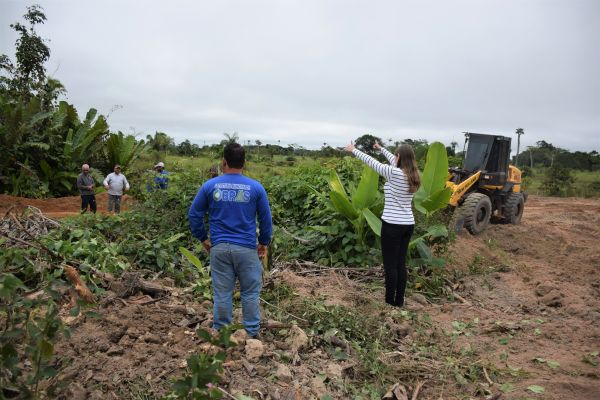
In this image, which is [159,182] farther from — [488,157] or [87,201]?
[488,157]

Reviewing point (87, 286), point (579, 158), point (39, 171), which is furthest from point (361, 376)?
point (579, 158)

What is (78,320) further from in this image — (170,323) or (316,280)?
(316,280)

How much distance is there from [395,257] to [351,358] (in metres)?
1.41

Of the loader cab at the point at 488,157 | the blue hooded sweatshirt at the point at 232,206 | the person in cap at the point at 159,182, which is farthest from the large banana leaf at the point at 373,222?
the loader cab at the point at 488,157

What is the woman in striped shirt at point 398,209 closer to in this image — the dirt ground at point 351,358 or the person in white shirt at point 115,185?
the dirt ground at point 351,358

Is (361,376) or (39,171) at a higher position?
(39,171)

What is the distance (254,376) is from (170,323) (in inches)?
40.4

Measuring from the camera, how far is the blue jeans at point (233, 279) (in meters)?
3.34

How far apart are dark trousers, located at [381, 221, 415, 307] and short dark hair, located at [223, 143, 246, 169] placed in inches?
69.2

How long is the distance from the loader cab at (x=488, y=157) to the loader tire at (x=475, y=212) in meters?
0.66

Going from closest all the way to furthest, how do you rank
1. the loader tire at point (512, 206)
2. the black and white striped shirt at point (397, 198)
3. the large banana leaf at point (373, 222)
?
the black and white striped shirt at point (397, 198), the large banana leaf at point (373, 222), the loader tire at point (512, 206)

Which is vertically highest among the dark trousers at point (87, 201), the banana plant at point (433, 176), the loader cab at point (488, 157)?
the loader cab at point (488, 157)

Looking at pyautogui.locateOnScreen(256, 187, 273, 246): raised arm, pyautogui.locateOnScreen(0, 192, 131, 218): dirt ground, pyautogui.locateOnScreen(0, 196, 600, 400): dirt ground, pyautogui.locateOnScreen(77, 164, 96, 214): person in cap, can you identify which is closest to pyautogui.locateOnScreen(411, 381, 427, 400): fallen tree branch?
pyautogui.locateOnScreen(0, 196, 600, 400): dirt ground

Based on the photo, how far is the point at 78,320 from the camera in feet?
11.1
